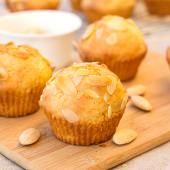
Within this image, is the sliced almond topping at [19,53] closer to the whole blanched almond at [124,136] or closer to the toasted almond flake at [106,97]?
the toasted almond flake at [106,97]

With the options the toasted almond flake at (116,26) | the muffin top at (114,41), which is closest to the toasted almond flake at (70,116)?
the muffin top at (114,41)

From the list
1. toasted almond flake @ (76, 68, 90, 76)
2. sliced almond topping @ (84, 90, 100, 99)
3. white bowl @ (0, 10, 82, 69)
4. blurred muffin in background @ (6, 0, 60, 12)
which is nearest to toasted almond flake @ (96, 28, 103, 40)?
white bowl @ (0, 10, 82, 69)

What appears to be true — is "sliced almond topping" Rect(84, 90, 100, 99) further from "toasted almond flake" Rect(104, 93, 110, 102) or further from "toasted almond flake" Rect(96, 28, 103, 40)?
"toasted almond flake" Rect(96, 28, 103, 40)

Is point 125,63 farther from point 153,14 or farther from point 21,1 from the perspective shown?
point 153,14

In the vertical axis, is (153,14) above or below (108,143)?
below

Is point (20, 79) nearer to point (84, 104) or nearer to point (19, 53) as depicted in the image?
point (19, 53)

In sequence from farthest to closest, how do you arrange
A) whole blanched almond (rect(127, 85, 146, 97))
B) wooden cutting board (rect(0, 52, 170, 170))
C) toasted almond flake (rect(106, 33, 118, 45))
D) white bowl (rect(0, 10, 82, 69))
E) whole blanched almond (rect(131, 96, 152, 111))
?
white bowl (rect(0, 10, 82, 69)) → toasted almond flake (rect(106, 33, 118, 45)) → whole blanched almond (rect(127, 85, 146, 97)) → whole blanched almond (rect(131, 96, 152, 111)) → wooden cutting board (rect(0, 52, 170, 170))

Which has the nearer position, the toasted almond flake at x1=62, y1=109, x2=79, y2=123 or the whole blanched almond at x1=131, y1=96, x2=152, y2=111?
the toasted almond flake at x1=62, y1=109, x2=79, y2=123

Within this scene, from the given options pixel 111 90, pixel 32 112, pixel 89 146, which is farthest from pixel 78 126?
pixel 32 112
